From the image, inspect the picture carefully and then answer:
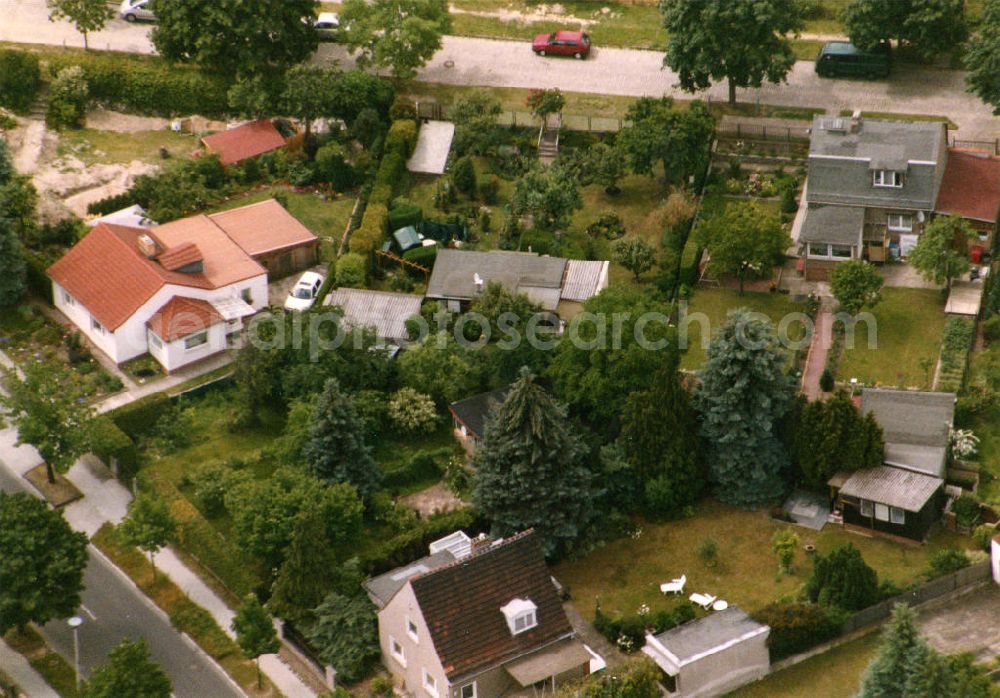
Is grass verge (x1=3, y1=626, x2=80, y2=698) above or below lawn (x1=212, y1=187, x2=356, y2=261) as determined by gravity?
below

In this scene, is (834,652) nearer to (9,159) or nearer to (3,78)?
(9,159)

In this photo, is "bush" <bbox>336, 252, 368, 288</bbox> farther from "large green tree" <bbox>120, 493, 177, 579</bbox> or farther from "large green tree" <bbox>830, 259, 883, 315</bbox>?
"large green tree" <bbox>830, 259, 883, 315</bbox>

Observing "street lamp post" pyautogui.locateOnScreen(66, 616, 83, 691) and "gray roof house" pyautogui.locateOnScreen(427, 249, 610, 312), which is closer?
"street lamp post" pyautogui.locateOnScreen(66, 616, 83, 691)

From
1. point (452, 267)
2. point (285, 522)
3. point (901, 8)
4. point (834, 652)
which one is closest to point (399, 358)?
point (452, 267)

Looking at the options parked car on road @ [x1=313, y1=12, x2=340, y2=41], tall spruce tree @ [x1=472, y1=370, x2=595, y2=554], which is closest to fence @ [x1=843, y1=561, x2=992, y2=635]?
tall spruce tree @ [x1=472, y1=370, x2=595, y2=554]

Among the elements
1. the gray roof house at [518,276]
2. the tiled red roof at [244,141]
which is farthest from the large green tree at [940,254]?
the tiled red roof at [244,141]

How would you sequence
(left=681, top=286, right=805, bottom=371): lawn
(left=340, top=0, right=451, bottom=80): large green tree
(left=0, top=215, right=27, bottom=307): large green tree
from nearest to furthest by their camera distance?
(left=681, top=286, right=805, bottom=371): lawn
(left=0, top=215, right=27, bottom=307): large green tree
(left=340, top=0, right=451, bottom=80): large green tree
